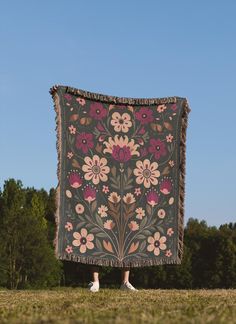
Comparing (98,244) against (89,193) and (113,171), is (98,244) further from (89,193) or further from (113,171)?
(113,171)

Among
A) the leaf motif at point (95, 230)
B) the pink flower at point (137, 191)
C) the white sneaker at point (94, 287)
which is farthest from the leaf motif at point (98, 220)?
the white sneaker at point (94, 287)

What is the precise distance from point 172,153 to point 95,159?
1957mm

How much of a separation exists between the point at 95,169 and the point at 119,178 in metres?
0.63

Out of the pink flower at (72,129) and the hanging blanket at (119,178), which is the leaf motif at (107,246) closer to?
the hanging blanket at (119,178)

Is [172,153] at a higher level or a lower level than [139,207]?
higher

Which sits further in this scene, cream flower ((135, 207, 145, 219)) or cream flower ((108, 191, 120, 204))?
cream flower ((135, 207, 145, 219))

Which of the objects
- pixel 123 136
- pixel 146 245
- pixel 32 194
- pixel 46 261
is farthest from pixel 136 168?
pixel 32 194

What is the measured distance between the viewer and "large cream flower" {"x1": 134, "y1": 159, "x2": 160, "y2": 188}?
14.2 m

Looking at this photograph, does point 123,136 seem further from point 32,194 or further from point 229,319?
point 32,194

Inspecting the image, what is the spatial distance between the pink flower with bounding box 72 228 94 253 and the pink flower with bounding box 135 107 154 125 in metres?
2.96

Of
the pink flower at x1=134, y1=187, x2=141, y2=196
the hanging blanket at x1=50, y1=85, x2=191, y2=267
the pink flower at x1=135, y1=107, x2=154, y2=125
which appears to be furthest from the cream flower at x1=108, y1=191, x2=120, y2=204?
the pink flower at x1=135, y1=107, x2=154, y2=125

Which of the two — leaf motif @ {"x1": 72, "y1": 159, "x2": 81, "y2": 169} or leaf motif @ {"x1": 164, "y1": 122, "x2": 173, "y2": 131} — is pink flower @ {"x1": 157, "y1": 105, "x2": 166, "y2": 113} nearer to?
leaf motif @ {"x1": 164, "y1": 122, "x2": 173, "y2": 131}

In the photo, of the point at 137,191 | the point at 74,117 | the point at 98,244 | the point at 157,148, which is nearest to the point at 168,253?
the point at 137,191

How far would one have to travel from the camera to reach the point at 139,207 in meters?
14.1
